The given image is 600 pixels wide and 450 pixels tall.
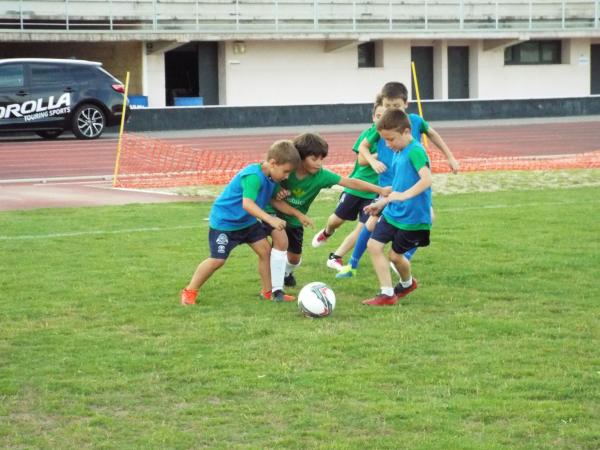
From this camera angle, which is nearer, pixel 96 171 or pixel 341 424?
pixel 341 424

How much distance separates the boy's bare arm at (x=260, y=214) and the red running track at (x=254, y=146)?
11.9m

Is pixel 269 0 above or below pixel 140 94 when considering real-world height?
above

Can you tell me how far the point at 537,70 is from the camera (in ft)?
153

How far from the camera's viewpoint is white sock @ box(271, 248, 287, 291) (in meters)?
8.62

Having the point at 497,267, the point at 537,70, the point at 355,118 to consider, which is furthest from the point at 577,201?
the point at 537,70

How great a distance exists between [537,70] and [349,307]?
3959 cm

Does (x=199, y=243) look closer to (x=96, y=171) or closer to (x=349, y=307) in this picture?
(x=349, y=307)

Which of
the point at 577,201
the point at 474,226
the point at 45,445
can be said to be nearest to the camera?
the point at 45,445

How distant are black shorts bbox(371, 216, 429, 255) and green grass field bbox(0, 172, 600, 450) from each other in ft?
1.33

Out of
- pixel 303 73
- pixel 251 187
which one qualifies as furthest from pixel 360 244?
pixel 303 73

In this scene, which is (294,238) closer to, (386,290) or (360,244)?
(360,244)

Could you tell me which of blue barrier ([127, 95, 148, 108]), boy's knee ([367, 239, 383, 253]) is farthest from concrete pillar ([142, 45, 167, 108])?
boy's knee ([367, 239, 383, 253])

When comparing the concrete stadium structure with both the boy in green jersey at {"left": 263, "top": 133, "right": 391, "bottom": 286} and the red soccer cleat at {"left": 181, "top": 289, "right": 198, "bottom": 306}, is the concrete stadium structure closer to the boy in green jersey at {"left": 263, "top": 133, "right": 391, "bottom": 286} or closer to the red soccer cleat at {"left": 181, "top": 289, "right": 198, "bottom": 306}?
the boy in green jersey at {"left": 263, "top": 133, "right": 391, "bottom": 286}

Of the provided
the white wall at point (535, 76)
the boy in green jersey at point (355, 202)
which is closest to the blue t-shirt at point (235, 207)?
the boy in green jersey at point (355, 202)
